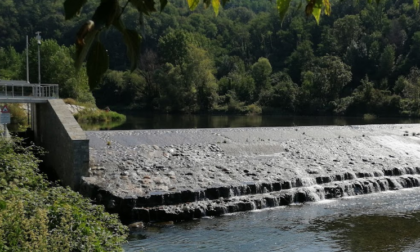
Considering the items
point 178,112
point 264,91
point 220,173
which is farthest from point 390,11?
point 220,173

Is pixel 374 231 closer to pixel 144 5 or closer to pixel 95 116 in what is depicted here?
pixel 144 5

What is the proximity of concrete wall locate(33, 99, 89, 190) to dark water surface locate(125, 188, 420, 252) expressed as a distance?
302 cm

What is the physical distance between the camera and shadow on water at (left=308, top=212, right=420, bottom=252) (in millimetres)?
10500

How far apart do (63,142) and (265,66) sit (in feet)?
174

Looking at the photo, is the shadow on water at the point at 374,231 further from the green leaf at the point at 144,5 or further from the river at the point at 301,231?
the green leaf at the point at 144,5

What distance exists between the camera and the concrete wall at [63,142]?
43.9 feet

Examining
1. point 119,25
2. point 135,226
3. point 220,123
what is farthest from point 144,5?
point 220,123

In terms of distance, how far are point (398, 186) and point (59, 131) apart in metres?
10.5

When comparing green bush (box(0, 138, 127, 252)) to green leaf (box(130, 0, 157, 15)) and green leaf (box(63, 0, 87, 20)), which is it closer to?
green leaf (box(130, 0, 157, 15))

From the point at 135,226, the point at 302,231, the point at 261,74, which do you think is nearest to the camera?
the point at 302,231

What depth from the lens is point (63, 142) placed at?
14.7m

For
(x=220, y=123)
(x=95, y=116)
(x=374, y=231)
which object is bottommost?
(x=374, y=231)

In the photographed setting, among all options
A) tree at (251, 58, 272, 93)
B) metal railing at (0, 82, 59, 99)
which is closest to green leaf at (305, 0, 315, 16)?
metal railing at (0, 82, 59, 99)

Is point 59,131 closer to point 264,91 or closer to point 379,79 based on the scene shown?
point 264,91
